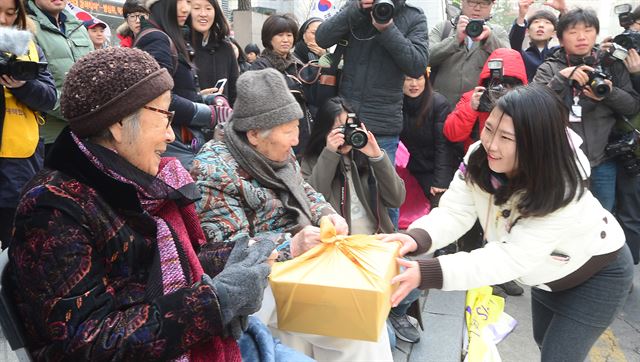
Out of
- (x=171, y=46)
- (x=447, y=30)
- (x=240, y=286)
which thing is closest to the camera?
(x=240, y=286)

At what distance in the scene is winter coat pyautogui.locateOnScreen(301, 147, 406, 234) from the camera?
2951mm

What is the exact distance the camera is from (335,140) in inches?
115

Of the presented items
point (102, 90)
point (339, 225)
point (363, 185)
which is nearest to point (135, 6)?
point (363, 185)

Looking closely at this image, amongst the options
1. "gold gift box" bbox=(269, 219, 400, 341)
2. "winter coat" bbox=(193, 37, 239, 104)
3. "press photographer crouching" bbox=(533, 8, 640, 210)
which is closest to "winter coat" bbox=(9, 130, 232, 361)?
"gold gift box" bbox=(269, 219, 400, 341)

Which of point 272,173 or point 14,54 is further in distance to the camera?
point 14,54

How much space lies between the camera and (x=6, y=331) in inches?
48.8

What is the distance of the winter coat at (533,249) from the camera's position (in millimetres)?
1934

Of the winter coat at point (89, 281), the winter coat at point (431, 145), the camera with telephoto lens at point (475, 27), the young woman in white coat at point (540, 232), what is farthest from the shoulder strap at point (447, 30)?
the winter coat at point (89, 281)

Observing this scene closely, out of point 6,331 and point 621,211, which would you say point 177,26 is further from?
point 621,211

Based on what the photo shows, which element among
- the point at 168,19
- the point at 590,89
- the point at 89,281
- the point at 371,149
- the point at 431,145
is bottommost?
the point at 431,145

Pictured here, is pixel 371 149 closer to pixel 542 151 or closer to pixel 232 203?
pixel 232 203

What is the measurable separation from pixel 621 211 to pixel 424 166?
1.60 meters

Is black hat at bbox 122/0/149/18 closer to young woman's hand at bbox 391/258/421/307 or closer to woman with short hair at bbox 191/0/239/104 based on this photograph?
woman with short hair at bbox 191/0/239/104

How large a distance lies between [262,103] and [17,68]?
1308mm
